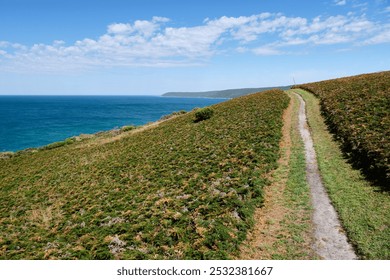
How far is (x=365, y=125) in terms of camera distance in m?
22.8

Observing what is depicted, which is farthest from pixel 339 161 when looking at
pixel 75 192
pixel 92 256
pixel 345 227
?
pixel 75 192

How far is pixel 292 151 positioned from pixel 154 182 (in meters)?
12.1

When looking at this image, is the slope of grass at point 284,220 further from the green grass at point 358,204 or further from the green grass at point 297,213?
the green grass at point 358,204

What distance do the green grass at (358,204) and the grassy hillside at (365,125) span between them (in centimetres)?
100

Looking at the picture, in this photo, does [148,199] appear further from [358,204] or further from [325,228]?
[358,204]

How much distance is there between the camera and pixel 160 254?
460 inches

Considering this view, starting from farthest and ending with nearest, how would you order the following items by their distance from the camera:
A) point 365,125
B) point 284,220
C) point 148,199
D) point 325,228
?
1. point 365,125
2. point 148,199
3. point 284,220
4. point 325,228

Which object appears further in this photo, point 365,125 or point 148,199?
point 365,125

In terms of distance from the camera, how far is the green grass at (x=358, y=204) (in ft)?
33.7

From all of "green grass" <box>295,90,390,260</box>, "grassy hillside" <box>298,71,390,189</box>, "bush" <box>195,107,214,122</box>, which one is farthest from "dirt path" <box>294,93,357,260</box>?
"bush" <box>195,107,214,122</box>

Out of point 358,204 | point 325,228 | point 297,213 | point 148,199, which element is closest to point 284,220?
point 297,213

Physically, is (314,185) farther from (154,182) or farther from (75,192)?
(75,192)

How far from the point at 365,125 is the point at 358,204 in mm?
12731

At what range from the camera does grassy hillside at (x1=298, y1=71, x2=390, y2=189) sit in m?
16.5
